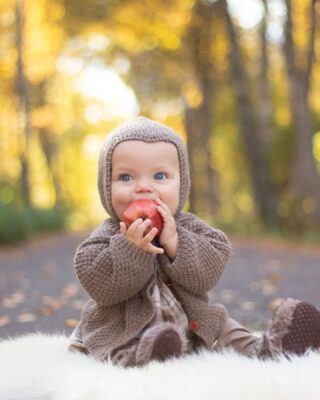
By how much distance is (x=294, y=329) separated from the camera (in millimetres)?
2678

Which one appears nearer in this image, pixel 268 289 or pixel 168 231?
pixel 168 231

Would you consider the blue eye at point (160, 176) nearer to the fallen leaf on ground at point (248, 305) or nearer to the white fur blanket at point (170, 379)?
the white fur blanket at point (170, 379)

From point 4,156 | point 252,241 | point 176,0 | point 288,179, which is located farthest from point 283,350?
point 4,156

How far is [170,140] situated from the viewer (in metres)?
2.97

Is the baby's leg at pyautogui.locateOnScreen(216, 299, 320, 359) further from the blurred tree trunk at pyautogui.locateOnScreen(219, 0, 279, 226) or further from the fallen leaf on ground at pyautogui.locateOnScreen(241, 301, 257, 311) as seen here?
the blurred tree trunk at pyautogui.locateOnScreen(219, 0, 279, 226)

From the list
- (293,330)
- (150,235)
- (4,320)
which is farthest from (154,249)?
(4,320)

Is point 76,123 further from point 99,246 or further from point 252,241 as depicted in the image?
point 99,246

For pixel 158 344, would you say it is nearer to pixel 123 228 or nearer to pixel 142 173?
pixel 123 228

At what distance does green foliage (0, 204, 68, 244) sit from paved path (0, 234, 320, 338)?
1.54 m

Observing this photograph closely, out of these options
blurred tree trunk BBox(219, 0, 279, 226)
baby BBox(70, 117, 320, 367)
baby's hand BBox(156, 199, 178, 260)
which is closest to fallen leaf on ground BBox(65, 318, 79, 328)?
baby BBox(70, 117, 320, 367)

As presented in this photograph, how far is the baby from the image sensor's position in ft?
8.91

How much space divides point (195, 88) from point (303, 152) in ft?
25.8

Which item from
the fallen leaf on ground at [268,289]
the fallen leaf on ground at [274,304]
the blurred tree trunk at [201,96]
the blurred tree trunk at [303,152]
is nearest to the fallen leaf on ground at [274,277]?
the fallen leaf on ground at [268,289]

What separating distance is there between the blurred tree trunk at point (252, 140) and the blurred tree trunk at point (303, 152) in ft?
3.65
